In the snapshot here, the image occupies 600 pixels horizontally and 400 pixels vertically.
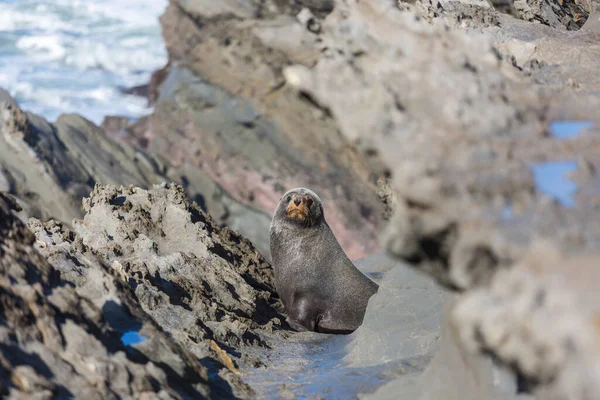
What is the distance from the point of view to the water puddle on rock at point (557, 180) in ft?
8.71

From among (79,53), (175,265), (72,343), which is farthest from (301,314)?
(79,53)

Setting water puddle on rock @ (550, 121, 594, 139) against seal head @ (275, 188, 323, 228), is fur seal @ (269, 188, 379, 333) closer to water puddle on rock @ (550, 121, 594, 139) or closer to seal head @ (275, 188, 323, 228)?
seal head @ (275, 188, 323, 228)

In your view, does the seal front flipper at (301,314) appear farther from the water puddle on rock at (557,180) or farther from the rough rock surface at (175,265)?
the water puddle on rock at (557,180)

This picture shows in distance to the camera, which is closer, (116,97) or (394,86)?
(394,86)

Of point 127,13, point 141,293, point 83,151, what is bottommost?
point 127,13

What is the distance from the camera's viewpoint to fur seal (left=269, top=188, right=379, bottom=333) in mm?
7648

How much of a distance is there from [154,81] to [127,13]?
15.9m

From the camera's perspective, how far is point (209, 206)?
1577 cm

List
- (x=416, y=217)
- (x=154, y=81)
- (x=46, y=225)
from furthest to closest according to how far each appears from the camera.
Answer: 1. (x=154, y=81)
2. (x=46, y=225)
3. (x=416, y=217)

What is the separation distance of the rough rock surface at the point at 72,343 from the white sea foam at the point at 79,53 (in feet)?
64.9

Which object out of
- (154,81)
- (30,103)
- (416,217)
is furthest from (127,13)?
(416,217)

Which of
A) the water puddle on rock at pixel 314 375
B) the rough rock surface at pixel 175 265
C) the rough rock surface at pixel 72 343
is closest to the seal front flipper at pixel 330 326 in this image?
the rough rock surface at pixel 175 265

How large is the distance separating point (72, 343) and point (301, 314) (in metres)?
4.24

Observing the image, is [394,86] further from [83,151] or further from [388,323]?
[83,151]
